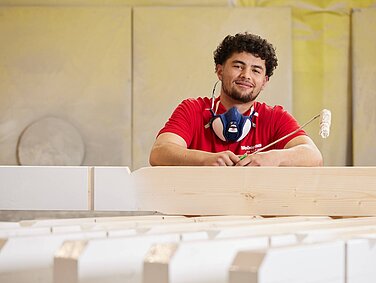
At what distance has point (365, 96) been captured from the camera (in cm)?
482

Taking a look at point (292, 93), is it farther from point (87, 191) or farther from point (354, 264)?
point (354, 264)

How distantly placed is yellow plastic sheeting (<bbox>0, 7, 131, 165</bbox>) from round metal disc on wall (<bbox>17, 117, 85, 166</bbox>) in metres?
0.05

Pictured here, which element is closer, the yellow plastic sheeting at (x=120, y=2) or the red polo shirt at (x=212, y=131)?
the red polo shirt at (x=212, y=131)

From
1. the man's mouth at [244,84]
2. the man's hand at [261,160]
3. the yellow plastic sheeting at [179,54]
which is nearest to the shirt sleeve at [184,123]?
the man's mouth at [244,84]

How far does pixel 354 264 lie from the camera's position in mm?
734

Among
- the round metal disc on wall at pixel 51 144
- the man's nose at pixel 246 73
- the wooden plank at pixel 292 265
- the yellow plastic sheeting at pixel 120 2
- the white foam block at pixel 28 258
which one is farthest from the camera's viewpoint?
the yellow plastic sheeting at pixel 120 2

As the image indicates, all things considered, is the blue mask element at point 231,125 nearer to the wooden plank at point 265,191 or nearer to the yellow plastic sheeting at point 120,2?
the wooden plank at point 265,191

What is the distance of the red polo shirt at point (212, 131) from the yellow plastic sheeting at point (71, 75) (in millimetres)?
1792

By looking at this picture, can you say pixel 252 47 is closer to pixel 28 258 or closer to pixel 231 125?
pixel 231 125

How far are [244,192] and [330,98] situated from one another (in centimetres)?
331

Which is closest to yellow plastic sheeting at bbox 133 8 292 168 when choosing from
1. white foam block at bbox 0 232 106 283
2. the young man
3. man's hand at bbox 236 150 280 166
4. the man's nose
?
the young man

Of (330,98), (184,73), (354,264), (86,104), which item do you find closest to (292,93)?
(330,98)

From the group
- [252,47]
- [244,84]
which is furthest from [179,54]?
[244,84]

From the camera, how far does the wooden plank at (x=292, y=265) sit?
592mm
